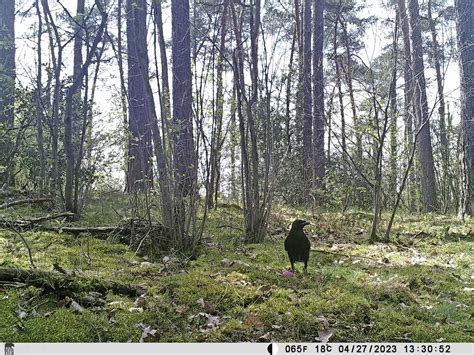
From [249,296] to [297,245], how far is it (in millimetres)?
743

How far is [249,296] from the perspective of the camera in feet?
9.08

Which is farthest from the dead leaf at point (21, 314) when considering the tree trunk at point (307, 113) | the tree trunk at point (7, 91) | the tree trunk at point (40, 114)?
the tree trunk at point (307, 113)

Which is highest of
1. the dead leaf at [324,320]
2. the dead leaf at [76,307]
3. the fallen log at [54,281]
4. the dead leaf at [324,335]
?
the fallen log at [54,281]

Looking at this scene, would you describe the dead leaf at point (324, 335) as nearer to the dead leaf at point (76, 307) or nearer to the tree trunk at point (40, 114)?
the dead leaf at point (76, 307)

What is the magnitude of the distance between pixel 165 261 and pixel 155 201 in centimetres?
82

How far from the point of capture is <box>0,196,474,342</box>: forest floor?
2.33 m

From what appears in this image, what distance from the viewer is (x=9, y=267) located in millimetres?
2795

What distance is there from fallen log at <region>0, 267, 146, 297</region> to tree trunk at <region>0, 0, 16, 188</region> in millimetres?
3191

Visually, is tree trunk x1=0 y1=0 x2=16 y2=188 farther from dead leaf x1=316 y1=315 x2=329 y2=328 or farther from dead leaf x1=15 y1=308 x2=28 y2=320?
dead leaf x1=316 y1=315 x2=329 y2=328

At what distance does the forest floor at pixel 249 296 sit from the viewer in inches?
91.7

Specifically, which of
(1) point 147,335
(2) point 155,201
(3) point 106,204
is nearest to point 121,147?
(3) point 106,204

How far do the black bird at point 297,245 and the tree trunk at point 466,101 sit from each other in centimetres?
380

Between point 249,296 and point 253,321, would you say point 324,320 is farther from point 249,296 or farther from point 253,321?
point 249,296

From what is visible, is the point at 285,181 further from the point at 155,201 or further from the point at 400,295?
the point at 400,295
